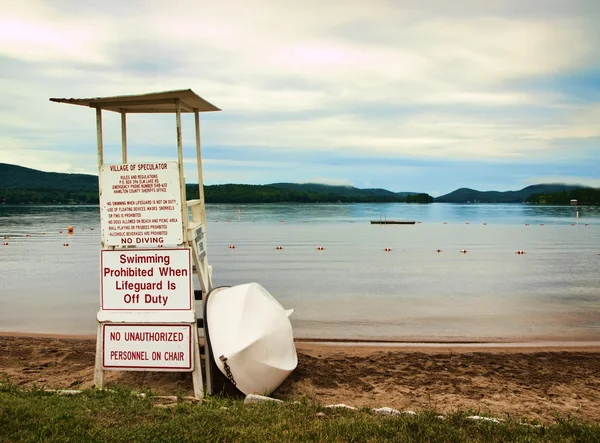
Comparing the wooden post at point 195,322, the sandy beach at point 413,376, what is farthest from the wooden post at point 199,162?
the sandy beach at point 413,376

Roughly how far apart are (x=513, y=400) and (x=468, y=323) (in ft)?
21.3

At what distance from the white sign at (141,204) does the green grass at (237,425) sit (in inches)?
91.2

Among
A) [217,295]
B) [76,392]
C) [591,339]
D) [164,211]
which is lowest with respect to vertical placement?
[591,339]

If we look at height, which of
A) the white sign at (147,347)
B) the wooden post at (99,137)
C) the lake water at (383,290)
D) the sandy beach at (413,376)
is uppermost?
the wooden post at (99,137)

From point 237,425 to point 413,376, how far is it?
3.85 metres

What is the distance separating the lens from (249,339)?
23.2 ft

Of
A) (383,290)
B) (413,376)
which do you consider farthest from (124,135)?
(383,290)

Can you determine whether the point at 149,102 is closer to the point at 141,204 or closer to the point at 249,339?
the point at 141,204

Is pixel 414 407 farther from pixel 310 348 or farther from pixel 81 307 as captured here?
pixel 81 307

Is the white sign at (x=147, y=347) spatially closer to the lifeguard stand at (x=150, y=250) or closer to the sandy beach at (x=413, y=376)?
the lifeguard stand at (x=150, y=250)

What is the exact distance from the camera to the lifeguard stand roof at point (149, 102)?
290 inches

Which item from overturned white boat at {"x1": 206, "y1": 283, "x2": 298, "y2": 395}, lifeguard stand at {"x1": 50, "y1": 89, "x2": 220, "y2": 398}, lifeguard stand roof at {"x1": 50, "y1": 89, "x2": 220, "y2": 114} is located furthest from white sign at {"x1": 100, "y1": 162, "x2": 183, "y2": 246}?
overturned white boat at {"x1": 206, "y1": 283, "x2": 298, "y2": 395}

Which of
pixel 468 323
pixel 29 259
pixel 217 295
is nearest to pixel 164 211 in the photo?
pixel 217 295

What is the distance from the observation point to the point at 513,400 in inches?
282
